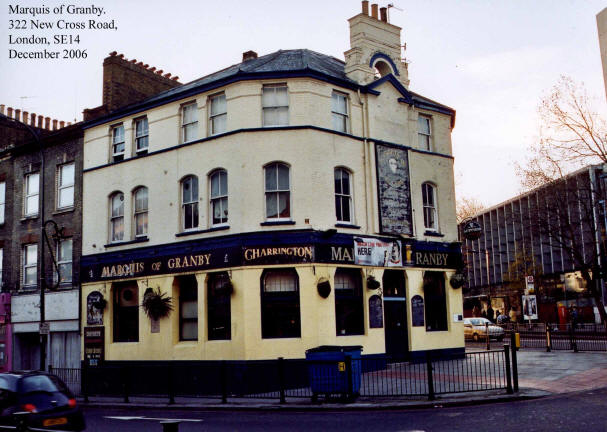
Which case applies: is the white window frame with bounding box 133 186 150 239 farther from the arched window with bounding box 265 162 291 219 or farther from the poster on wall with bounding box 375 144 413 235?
the poster on wall with bounding box 375 144 413 235

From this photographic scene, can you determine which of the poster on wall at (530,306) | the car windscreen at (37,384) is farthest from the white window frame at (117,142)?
Answer: the poster on wall at (530,306)

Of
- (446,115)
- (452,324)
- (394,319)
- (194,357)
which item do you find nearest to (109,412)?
(194,357)

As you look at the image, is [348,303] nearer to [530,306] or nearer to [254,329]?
[254,329]

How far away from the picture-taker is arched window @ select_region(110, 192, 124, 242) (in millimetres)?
25312

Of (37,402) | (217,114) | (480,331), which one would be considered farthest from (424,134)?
(37,402)

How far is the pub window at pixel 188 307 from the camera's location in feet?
74.0

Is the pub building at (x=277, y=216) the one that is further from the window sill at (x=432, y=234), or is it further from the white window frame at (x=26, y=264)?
the white window frame at (x=26, y=264)

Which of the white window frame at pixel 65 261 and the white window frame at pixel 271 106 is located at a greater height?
the white window frame at pixel 271 106

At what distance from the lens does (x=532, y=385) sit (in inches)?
661

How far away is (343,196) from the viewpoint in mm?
22359

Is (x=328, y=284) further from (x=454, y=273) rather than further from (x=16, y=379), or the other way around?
(x=16, y=379)

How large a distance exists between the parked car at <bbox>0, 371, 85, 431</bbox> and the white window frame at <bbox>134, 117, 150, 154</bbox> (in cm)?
1423

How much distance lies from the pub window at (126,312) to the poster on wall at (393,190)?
31.8 ft

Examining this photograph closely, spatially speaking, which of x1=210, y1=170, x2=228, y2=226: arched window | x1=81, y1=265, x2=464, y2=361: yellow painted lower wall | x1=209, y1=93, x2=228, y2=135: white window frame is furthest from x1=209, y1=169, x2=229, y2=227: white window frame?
x1=81, y1=265, x2=464, y2=361: yellow painted lower wall
